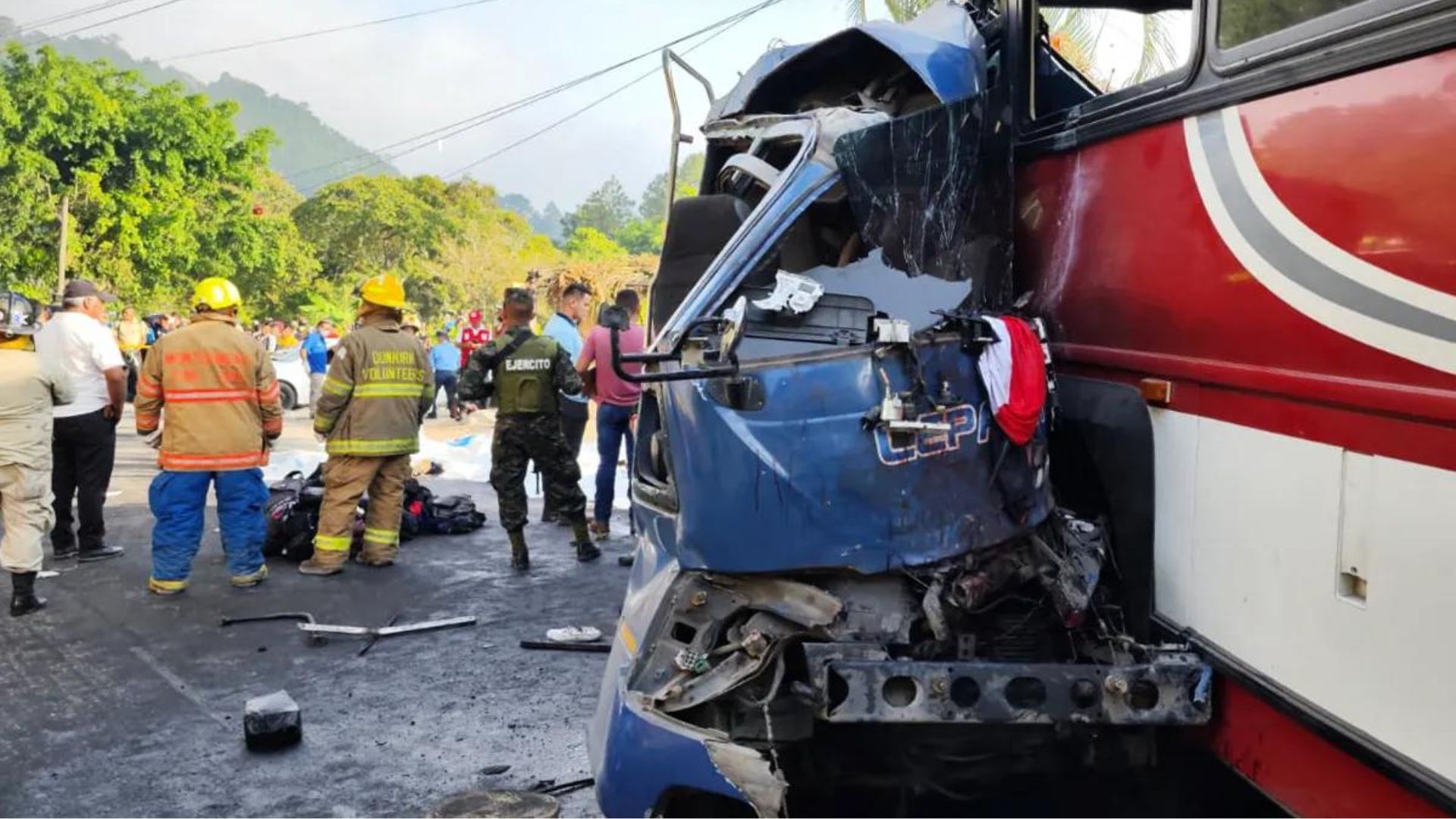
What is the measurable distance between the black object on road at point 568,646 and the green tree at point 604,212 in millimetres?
91505

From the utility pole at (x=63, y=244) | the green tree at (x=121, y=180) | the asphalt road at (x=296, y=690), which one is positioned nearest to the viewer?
the asphalt road at (x=296, y=690)

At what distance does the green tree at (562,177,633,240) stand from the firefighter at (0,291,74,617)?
90413 mm

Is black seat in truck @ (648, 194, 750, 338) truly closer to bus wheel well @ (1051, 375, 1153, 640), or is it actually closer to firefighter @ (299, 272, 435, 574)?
bus wheel well @ (1051, 375, 1153, 640)

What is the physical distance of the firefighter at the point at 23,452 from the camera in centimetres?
604

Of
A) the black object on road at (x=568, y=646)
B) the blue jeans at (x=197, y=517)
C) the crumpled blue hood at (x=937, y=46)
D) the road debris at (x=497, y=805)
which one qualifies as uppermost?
the crumpled blue hood at (x=937, y=46)

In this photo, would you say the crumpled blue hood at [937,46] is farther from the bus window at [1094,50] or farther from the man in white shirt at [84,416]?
the man in white shirt at [84,416]

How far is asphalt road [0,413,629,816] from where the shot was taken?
3943 mm

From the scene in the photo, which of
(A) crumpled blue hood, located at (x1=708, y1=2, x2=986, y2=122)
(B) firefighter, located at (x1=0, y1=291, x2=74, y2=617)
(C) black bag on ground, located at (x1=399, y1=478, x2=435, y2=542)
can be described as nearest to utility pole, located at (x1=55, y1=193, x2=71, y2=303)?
(C) black bag on ground, located at (x1=399, y1=478, x2=435, y2=542)

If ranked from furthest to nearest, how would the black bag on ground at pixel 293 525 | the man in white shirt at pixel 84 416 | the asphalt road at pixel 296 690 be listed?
1. the black bag on ground at pixel 293 525
2. the man in white shirt at pixel 84 416
3. the asphalt road at pixel 296 690

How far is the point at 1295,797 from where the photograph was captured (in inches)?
94.4

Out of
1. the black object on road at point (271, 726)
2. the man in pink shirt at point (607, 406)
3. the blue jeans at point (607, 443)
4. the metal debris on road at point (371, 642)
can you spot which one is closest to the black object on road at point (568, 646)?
the metal debris on road at point (371, 642)

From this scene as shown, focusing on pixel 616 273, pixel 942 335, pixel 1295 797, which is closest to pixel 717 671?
pixel 942 335

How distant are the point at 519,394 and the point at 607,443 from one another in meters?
1.04

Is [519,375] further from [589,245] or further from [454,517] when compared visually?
[589,245]
